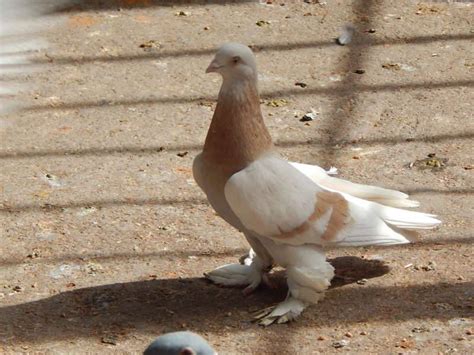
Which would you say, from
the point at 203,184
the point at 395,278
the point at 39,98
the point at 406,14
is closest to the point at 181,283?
the point at 203,184

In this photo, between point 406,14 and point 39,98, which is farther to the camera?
point 406,14

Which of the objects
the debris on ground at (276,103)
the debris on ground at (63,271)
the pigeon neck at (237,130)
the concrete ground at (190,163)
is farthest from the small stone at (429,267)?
the debris on ground at (276,103)

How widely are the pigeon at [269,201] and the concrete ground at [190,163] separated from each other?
18cm

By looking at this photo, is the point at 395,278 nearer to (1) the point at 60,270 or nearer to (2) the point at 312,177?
(2) the point at 312,177

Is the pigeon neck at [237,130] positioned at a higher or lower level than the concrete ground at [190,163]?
higher

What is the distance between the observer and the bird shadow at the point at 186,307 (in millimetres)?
4285

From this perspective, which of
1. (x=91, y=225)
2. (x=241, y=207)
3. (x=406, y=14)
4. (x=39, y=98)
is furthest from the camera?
(x=406, y=14)

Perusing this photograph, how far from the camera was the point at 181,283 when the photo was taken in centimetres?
458

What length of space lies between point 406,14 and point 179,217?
8.74ft

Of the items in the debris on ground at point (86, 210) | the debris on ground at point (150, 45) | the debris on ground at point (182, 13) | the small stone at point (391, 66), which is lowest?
the debris on ground at point (86, 210)

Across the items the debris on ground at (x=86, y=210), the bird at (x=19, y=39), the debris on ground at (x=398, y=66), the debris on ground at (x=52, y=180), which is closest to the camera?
the debris on ground at (x=86, y=210)

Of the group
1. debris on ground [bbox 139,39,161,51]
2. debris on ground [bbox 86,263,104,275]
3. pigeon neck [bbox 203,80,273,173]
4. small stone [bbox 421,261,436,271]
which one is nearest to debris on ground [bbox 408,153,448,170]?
small stone [bbox 421,261,436,271]

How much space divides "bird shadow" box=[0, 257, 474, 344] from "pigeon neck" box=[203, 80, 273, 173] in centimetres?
55

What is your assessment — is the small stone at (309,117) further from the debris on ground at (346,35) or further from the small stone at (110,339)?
the small stone at (110,339)
